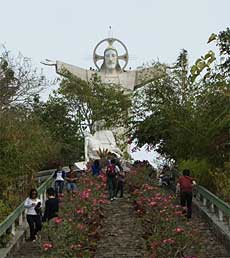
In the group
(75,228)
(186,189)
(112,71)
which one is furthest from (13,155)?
(112,71)

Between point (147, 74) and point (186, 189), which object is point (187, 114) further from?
point (147, 74)

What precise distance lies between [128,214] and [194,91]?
11866mm

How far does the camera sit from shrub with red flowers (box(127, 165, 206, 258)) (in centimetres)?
1053

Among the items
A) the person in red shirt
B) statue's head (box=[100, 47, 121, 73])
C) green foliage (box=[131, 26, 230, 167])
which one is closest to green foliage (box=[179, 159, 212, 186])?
green foliage (box=[131, 26, 230, 167])

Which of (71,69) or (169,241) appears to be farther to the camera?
(71,69)

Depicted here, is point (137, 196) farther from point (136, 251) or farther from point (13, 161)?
point (136, 251)

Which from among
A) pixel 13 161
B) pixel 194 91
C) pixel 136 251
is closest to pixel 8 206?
pixel 13 161

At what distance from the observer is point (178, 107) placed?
2947 cm

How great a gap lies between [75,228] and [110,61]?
42837 millimetres

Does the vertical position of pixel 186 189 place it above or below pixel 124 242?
above

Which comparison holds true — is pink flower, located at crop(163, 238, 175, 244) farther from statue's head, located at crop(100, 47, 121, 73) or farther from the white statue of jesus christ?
statue's head, located at crop(100, 47, 121, 73)

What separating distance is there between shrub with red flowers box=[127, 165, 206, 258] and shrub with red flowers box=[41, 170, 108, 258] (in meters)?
1.05

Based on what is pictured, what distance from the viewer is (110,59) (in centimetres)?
5497

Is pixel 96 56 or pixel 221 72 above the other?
pixel 96 56
